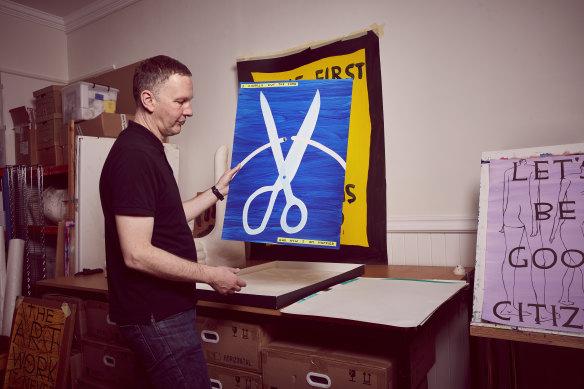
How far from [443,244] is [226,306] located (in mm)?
1062

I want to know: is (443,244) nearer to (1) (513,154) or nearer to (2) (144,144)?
(1) (513,154)

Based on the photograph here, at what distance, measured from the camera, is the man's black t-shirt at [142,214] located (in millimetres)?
1064

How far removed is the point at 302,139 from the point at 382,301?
626mm

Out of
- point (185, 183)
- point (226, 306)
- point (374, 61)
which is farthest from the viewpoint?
point (185, 183)

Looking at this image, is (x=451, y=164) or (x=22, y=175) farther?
(x=22, y=175)

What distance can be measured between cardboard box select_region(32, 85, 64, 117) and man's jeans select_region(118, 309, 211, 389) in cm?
244

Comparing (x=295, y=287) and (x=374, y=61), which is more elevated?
(x=374, y=61)

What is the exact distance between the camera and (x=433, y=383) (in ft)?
4.81

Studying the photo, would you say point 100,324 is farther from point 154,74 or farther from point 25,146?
point 25,146

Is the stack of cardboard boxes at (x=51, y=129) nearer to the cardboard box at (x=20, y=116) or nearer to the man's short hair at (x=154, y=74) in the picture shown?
the cardboard box at (x=20, y=116)

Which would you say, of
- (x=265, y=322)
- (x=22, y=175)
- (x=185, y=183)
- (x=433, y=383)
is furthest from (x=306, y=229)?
(x=22, y=175)

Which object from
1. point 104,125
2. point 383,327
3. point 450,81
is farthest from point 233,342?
point 104,125

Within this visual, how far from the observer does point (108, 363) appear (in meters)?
1.83

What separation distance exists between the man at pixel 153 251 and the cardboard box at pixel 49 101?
218 cm
